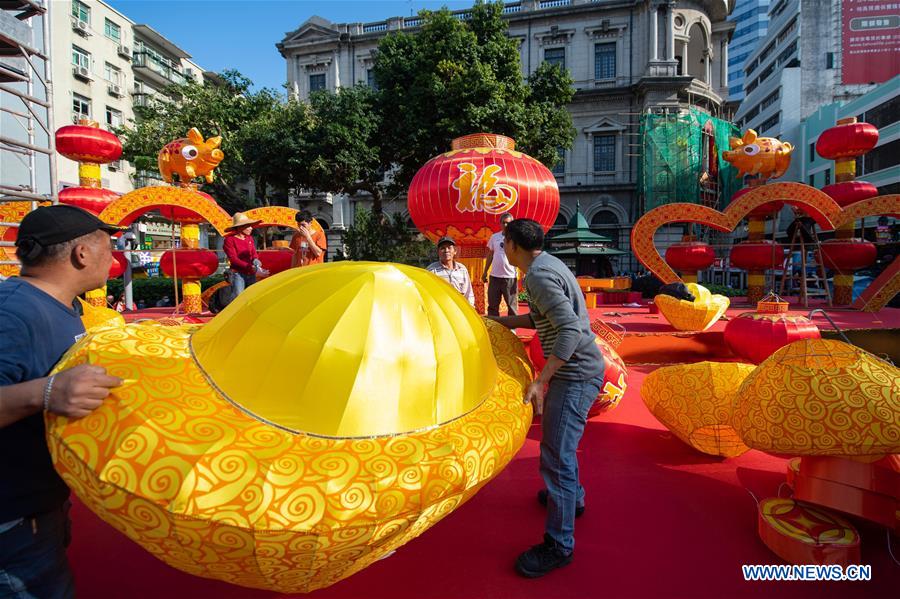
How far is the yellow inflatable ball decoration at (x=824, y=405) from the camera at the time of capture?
6.50ft

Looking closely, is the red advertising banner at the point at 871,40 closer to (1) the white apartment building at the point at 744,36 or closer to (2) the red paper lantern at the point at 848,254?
(2) the red paper lantern at the point at 848,254

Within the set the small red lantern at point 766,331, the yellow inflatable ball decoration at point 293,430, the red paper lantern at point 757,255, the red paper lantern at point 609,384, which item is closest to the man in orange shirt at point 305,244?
the red paper lantern at point 609,384

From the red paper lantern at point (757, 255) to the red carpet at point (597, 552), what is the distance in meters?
9.03

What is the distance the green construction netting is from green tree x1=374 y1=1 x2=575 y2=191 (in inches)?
229

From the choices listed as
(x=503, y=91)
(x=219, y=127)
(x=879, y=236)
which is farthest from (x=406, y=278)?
(x=879, y=236)

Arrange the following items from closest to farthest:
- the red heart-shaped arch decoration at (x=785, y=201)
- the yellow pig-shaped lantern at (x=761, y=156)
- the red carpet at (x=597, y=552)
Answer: the red carpet at (x=597, y=552) < the red heart-shaped arch decoration at (x=785, y=201) < the yellow pig-shaped lantern at (x=761, y=156)

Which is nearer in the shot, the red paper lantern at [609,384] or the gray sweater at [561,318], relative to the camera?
the gray sweater at [561,318]

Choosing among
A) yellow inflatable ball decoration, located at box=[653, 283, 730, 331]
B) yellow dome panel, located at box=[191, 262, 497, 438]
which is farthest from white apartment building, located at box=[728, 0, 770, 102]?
yellow dome panel, located at box=[191, 262, 497, 438]

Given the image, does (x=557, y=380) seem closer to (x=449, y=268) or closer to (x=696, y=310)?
(x=449, y=268)

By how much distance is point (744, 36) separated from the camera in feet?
220

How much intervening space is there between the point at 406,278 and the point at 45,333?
41.5 inches

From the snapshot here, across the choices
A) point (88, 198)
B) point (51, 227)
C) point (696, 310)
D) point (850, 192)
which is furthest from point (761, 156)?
point (88, 198)

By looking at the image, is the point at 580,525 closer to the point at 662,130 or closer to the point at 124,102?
the point at 662,130

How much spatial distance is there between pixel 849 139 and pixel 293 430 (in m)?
13.8
